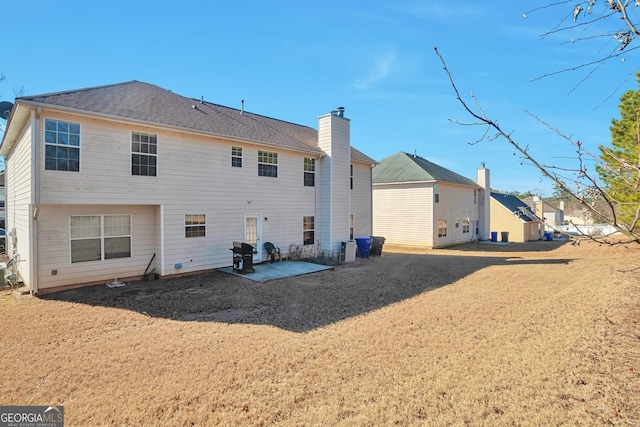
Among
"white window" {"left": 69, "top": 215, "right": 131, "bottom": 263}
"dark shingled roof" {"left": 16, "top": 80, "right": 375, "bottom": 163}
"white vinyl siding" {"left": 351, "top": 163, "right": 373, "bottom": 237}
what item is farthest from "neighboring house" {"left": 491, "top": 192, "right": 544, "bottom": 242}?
"white window" {"left": 69, "top": 215, "right": 131, "bottom": 263}

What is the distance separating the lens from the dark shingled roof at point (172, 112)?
9766mm

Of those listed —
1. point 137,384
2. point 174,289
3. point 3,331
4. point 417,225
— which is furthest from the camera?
point 417,225

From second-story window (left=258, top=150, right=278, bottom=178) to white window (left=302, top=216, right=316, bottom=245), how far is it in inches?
106

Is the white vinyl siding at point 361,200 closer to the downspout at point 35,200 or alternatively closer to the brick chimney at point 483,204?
the downspout at point 35,200

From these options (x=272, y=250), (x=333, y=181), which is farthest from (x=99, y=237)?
(x=333, y=181)

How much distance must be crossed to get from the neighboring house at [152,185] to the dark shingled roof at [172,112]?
0.20 ft

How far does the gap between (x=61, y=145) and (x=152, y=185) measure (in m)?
2.56

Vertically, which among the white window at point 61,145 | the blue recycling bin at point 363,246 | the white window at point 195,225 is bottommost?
the blue recycling bin at point 363,246

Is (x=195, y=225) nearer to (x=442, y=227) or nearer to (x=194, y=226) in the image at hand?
(x=194, y=226)

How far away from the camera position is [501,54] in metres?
4.08

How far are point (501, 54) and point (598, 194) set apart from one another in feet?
10.4

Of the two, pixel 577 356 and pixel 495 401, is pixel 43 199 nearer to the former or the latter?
pixel 495 401

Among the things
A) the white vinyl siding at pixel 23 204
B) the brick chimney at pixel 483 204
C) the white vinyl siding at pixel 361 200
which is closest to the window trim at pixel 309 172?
the white vinyl siding at pixel 361 200

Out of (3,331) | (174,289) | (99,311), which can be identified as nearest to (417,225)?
(174,289)
